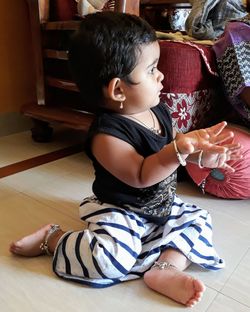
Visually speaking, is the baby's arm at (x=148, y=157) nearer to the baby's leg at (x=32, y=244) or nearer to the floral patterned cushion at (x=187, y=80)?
the baby's leg at (x=32, y=244)

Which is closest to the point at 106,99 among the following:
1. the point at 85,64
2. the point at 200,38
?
the point at 85,64

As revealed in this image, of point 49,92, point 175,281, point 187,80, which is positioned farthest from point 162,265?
point 49,92

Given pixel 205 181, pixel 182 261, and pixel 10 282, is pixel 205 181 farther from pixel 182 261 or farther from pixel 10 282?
pixel 10 282

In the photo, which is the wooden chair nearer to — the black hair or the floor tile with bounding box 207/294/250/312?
the black hair

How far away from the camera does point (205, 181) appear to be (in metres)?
0.88

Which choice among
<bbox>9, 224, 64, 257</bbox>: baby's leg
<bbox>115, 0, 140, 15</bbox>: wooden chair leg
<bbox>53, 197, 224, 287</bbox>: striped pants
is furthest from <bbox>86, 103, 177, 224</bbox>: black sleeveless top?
<bbox>115, 0, 140, 15</bbox>: wooden chair leg

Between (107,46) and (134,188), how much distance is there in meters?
0.24

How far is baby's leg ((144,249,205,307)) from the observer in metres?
0.54

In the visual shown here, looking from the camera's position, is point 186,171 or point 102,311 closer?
point 102,311

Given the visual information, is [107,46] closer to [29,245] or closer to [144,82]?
[144,82]

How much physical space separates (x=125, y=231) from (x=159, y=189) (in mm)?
98

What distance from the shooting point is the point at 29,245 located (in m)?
0.65

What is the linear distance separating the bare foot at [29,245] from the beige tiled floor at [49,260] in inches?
0.4

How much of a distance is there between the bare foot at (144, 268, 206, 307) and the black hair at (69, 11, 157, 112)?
317mm
